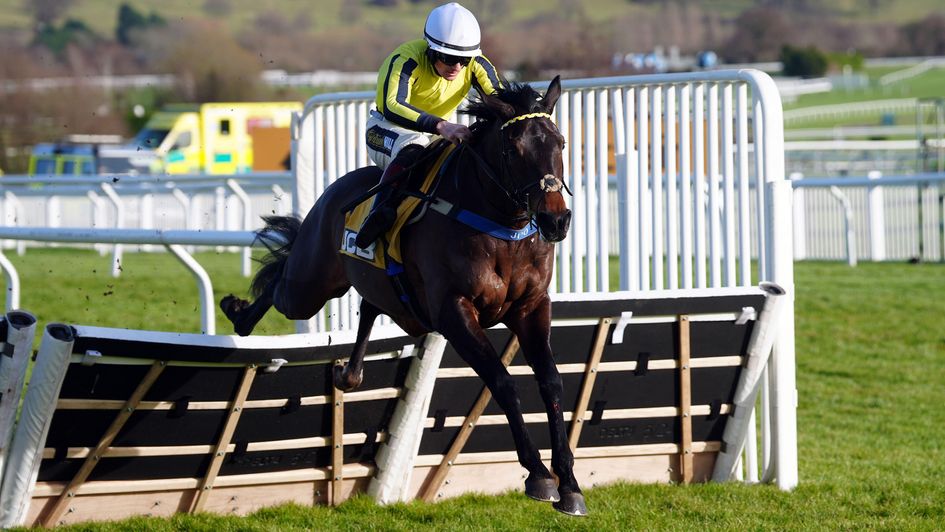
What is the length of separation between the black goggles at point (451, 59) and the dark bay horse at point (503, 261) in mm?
380

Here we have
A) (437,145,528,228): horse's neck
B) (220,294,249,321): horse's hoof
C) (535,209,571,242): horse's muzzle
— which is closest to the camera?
(535,209,571,242): horse's muzzle

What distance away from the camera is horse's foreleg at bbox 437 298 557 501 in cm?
510

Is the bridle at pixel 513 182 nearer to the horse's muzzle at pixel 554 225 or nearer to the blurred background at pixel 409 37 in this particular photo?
the horse's muzzle at pixel 554 225

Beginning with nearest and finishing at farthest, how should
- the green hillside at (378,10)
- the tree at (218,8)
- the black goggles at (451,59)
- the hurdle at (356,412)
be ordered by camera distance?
the hurdle at (356,412), the black goggles at (451,59), the tree at (218,8), the green hillside at (378,10)

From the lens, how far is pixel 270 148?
27.4 m

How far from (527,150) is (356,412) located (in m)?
1.87

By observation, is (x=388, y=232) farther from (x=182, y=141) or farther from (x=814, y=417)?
(x=182, y=141)

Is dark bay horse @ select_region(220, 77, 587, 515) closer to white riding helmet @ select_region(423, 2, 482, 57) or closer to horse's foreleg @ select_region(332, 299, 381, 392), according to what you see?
horse's foreleg @ select_region(332, 299, 381, 392)

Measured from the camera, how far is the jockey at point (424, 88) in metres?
5.76

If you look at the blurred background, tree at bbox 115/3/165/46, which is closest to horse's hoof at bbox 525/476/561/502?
the blurred background

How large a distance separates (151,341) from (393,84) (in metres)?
1.46

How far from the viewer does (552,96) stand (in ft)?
17.9

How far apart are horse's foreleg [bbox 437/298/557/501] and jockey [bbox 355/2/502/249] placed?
0.62 metres

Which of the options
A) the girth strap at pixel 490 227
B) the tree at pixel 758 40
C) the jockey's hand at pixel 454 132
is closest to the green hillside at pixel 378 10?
the tree at pixel 758 40
